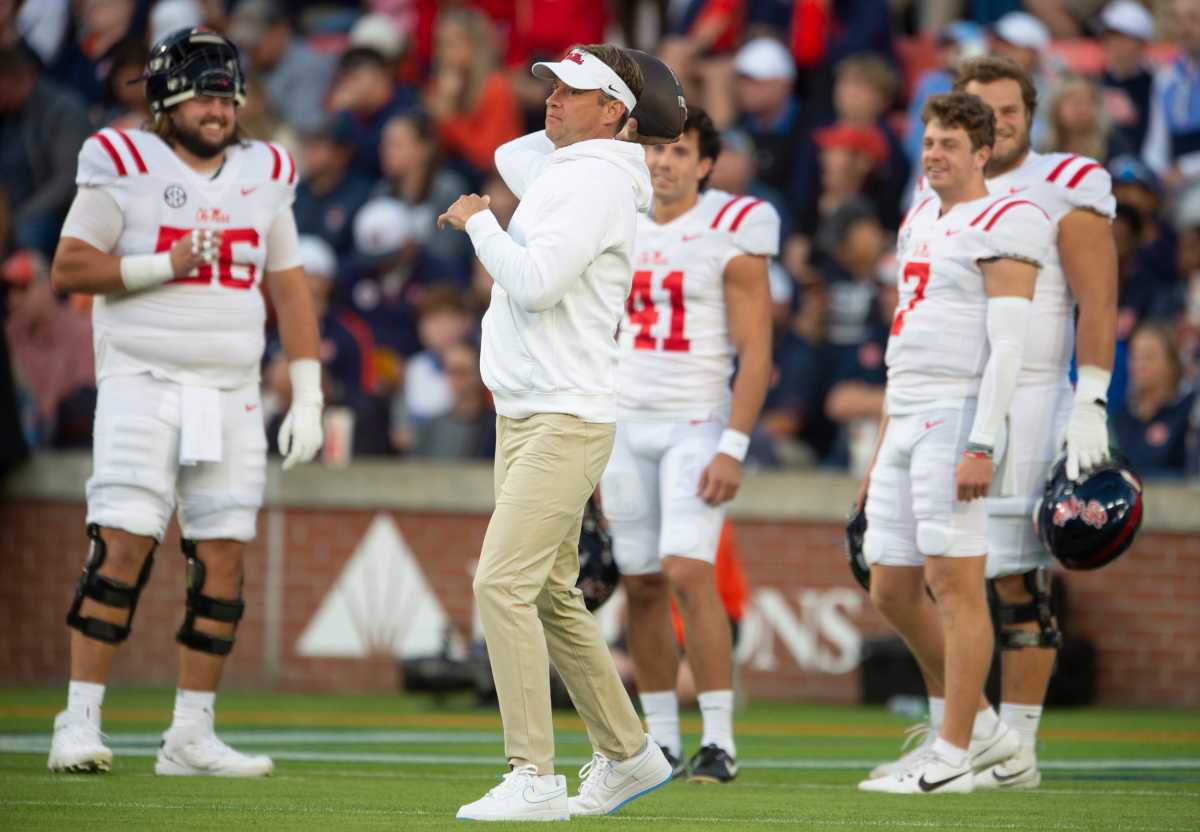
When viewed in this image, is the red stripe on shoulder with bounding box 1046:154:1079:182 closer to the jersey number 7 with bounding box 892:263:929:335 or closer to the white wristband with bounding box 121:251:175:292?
the jersey number 7 with bounding box 892:263:929:335

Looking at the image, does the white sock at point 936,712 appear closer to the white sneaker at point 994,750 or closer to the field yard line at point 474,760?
the white sneaker at point 994,750

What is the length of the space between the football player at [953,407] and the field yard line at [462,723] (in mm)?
2470

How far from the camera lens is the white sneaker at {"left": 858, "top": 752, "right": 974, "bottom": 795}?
22.8 ft

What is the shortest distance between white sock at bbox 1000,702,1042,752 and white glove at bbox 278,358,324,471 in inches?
103

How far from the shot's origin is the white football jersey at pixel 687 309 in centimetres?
786

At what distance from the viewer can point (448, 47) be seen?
14.8m

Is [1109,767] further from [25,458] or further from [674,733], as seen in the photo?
[25,458]

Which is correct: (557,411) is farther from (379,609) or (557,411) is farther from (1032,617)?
(379,609)

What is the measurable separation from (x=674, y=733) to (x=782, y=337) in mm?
4978

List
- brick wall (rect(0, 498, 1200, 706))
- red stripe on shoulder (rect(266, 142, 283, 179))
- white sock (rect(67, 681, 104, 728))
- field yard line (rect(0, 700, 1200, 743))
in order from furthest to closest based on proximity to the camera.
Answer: brick wall (rect(0, 498, 1200, 706)) < field yard line (rect(0, 700, 1200, 743)) < red stripe on shoulder (rect(266, 142, 283, 179)) < white sock (rect(67, 681, 104, 728))

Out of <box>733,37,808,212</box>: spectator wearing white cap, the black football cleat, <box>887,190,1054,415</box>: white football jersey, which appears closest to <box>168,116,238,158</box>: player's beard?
<box>887,190,1054,415</box>: white football jersey

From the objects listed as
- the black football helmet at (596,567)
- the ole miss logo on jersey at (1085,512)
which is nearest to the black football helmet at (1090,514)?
the ole miss logo on jersey at (1085,512)

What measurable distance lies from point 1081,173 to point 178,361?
125 inches

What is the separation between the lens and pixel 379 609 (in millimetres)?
12031
